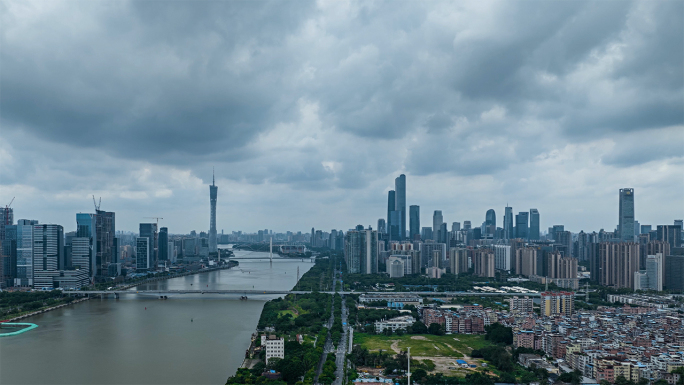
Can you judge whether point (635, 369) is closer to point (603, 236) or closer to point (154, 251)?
point (154, 251)

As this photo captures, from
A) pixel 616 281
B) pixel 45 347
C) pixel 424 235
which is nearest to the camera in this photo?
pixel 45 347

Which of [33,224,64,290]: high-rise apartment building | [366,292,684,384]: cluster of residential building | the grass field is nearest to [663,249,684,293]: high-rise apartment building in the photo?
[366,292,684,384]: cluster of residential building

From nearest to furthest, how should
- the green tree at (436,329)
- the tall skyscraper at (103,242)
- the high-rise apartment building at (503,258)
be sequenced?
the green tree at (436,329), the tall skyscraper at (103,242), the high-rise apartment building at (503,258)

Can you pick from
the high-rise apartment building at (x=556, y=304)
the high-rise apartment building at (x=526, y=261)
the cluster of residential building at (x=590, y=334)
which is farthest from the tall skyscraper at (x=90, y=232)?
the high-rise apartment building at (x=526, y=261)

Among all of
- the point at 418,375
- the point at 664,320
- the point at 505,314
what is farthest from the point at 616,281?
the point at 418,375

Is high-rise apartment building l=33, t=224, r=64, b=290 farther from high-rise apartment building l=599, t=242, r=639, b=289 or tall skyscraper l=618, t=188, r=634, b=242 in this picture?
tall skyscraper l=618, t=188, r=634, b=242

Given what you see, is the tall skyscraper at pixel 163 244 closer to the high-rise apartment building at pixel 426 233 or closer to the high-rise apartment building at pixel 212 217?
the high-rise apartment building at pixel 212 217

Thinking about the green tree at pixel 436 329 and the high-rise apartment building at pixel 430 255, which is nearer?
the green tree at pixel 436 329
